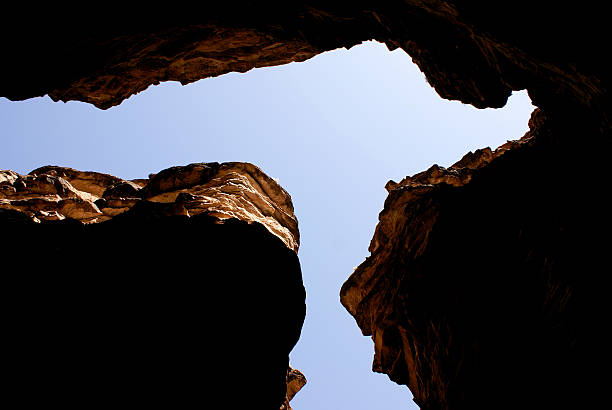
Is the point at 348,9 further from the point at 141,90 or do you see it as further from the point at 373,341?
the point at 373,341

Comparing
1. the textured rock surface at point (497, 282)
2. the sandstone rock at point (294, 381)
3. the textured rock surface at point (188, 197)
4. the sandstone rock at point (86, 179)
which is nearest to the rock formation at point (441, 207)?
the textured rock surface at point (497, 282)

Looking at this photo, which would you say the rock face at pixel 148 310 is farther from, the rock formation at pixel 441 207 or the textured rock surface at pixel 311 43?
the textured rock surface at pixel 311 43

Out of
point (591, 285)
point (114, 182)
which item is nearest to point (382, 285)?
point (591, 285)

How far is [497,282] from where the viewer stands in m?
12.3

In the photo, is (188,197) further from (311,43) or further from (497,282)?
(497,282)

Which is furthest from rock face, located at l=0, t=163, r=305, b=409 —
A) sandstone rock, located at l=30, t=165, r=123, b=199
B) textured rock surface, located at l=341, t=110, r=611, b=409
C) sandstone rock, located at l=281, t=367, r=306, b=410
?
sandstone rock, located at l=30, t=165, r=123, b=199

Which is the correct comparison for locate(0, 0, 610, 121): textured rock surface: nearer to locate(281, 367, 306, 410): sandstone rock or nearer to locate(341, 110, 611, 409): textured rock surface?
locate(341, 110, 611, 409): textured rock surface

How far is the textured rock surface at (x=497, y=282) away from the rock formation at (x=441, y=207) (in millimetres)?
49

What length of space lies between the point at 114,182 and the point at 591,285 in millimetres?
24895

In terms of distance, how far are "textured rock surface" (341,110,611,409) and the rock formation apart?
0.05 meters

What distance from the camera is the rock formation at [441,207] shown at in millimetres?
9581

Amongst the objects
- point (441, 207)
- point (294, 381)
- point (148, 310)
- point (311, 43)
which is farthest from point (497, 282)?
point (294, 381)

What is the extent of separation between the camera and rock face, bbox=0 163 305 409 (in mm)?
7117

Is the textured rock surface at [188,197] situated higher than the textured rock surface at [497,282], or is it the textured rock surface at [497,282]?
the textured rock surface at [188,197]
